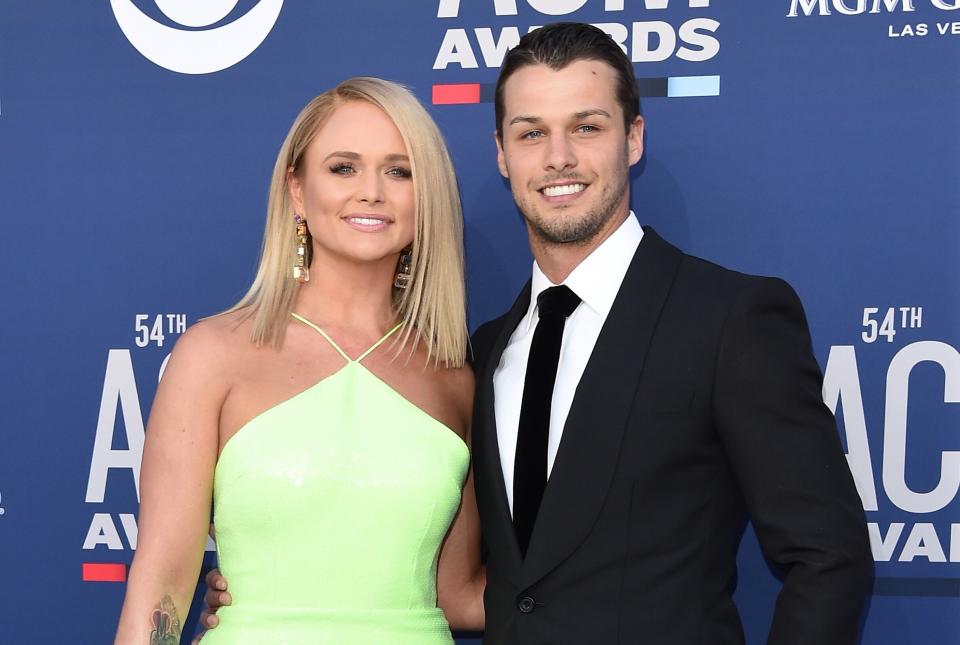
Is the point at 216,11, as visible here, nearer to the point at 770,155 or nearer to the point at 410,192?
the point at 410,192

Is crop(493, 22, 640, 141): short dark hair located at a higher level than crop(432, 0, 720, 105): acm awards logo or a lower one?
lower

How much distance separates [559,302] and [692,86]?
0.78 metres

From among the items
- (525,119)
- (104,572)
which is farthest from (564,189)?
(104,572)

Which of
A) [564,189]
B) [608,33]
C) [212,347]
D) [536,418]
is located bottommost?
[536,418]

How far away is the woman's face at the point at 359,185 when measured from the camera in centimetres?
228

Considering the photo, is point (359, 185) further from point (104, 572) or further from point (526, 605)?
point (104, 572)

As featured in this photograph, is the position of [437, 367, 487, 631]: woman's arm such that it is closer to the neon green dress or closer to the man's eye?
the neon green dress

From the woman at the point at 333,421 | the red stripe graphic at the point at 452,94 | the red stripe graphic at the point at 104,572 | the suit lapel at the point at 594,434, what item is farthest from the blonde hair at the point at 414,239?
the red stripe graphic at the point at 104,572

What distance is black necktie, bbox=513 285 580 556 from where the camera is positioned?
2.00 m

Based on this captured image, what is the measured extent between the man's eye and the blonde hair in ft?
0.30

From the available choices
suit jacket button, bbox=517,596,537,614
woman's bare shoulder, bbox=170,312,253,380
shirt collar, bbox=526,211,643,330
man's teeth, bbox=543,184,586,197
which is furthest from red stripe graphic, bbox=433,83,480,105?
suit jacket button, bbox=517,596,537,614

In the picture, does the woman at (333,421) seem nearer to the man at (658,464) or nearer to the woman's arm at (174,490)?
the woman's arm at (174,490)

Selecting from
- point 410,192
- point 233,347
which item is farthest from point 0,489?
point 410,192

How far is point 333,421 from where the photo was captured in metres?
2.17
